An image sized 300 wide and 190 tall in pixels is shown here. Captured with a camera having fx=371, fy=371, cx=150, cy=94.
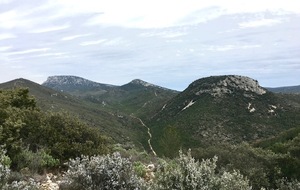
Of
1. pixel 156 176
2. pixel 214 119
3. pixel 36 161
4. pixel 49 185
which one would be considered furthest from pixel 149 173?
pixel 214 119

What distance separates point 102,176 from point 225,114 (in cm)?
7565

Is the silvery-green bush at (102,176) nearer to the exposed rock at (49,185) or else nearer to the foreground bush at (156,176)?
the foreground bush at (156,176)

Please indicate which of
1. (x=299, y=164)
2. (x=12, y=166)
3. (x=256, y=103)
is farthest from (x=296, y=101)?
(x=12, y=166)

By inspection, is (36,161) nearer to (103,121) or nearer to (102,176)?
(102,176)

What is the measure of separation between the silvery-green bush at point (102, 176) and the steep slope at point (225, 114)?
51.0m

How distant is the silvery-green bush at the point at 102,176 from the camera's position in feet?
28.5

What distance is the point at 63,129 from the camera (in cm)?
1323

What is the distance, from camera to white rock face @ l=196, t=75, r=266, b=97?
96.3 metres

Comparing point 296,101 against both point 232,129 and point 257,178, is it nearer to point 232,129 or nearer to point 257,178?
point 232,129

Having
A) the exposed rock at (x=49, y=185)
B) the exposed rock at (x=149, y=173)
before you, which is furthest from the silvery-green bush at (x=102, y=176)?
the exposed rock at (x=149, y=173)

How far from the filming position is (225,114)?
82312mm

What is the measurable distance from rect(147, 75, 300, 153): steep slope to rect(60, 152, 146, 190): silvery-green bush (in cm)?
5105

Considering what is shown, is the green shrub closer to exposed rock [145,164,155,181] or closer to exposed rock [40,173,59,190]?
exposed rock [40,173,59,190]

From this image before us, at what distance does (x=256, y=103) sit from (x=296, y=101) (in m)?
15.6
